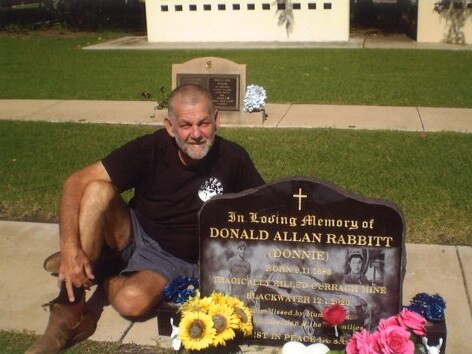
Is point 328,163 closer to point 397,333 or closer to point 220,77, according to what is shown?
point 220,77

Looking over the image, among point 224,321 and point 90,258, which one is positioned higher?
point 90,258

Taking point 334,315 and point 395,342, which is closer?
point 395,342

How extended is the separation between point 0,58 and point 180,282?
46.1 feet

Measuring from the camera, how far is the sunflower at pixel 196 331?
3109 mm

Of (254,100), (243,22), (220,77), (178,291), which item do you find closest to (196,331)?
(178,291)

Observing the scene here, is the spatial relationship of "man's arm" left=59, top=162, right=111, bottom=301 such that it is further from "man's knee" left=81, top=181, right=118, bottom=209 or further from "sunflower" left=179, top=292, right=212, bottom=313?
"sunflower" left=179, top=292, right=212, bottom=313

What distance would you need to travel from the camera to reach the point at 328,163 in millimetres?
6660

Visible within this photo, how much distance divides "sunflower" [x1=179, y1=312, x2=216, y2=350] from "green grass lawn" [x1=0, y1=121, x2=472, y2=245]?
2.25m

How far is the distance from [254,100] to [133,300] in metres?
5.07

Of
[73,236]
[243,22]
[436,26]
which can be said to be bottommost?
[436,26]

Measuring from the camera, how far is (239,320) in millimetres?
3305

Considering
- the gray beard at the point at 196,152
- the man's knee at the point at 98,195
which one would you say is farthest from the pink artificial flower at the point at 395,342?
the man's knee at the point at 98,195

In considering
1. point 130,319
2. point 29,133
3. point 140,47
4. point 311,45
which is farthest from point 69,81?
point 130,319

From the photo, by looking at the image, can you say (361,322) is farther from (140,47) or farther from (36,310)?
(140,47)
